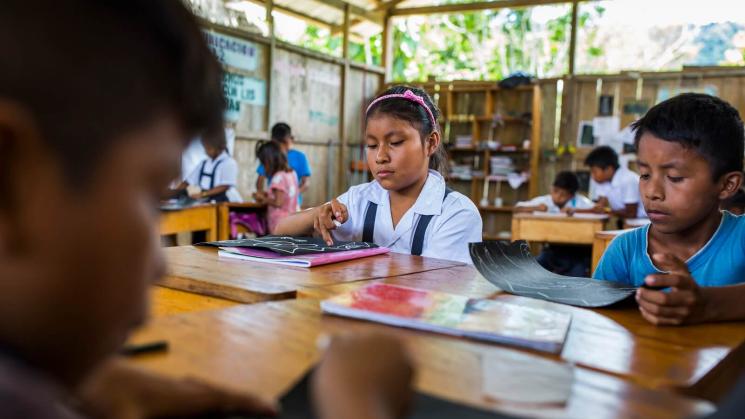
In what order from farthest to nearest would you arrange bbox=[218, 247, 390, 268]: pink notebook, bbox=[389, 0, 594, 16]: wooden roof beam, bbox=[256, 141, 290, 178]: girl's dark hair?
bbox=[389, 0, 594, 16]: wooden roof beam
bbox=[256, 141, 290, 178]: girl's dark hair
bbox=[218, 247, 390, 268]: pink notebook

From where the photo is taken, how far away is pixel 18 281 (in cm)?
40

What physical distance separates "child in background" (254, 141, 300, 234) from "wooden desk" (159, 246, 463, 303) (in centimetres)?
334

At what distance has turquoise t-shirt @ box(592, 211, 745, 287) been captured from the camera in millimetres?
1460

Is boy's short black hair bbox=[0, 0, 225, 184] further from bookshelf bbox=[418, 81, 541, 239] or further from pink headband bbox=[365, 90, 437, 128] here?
bookshelf bbox=[418, 81, 541, 239]

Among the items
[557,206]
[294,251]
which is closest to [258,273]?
[294,251]

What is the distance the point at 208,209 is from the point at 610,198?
4.02 metres

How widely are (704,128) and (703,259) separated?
33 cm

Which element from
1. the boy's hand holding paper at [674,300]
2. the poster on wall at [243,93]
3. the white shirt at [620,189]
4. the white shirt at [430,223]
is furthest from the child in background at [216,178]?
the boy's hand holding paper at [674,300]

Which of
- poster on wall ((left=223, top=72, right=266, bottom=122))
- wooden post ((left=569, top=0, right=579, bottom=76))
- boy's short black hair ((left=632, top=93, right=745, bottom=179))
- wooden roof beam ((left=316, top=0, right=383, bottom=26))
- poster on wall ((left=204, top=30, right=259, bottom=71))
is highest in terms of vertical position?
wooden roof beam ((left=316, top=0, right=383, bottom=26))

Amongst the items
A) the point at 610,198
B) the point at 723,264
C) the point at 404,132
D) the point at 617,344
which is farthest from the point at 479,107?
the point at 617,344

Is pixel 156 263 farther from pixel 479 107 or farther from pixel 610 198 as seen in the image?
pixel 479 107

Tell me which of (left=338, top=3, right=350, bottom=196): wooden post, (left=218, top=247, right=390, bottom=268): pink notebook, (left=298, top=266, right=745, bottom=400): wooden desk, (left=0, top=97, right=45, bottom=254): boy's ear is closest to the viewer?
(left=0, top=97, right=45, bottom=254): boy's ear

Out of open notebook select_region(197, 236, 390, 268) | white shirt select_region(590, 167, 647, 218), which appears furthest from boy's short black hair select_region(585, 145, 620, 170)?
open notebook select_region(197, 236, 390, 268)

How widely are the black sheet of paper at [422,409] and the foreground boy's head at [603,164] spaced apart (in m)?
6.05
